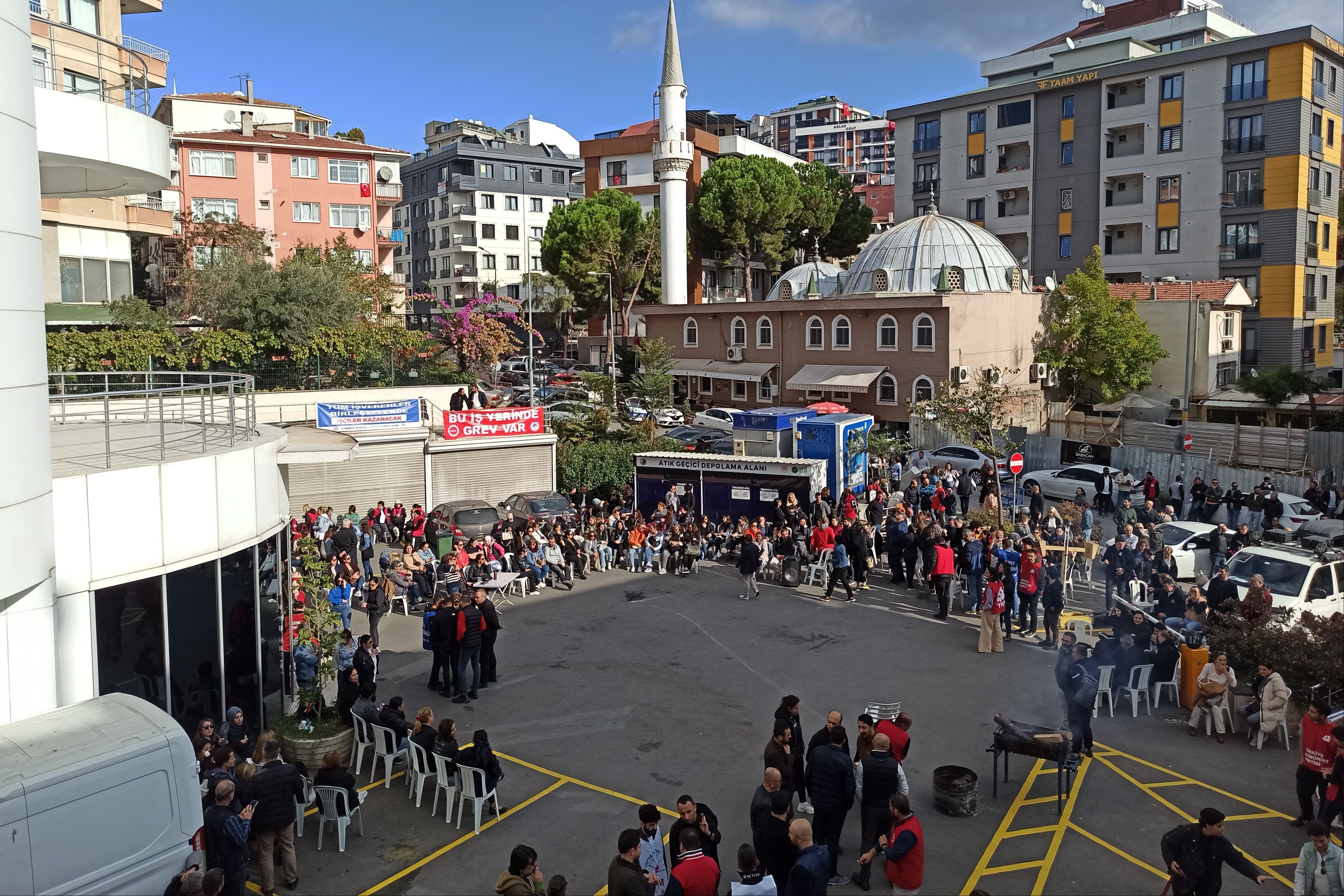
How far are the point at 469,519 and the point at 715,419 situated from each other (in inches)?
721

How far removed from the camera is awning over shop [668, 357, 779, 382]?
43.7 meters

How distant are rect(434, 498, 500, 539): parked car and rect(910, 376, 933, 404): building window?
778 inches

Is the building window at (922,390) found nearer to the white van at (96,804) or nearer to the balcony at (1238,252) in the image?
the balcony at (1238,252)

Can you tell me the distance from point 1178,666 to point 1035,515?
978cm

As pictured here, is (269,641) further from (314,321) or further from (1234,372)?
(1234,372)

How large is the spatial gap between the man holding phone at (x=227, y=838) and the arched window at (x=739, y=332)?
38454mm

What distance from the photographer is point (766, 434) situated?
24.6 metres

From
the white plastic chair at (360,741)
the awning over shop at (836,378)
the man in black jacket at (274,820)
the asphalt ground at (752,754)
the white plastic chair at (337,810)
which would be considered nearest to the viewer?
the man in black jacket at (274,820)

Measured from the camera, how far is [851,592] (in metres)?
18.2

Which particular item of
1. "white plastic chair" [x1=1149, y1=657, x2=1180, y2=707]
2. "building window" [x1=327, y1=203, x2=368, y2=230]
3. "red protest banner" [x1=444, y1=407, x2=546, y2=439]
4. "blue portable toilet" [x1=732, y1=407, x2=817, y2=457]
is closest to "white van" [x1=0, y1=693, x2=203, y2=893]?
"white plastic chair" [x1=1149, y1=657, x2=1180, y2=707]

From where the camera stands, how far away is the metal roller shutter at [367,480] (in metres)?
24.1

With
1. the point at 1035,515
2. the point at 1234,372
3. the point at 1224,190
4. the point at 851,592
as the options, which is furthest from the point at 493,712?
the point at 1224,190

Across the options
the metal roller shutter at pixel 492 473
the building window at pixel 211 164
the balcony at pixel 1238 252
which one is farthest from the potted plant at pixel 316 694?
the balcony at pixel 1238 252

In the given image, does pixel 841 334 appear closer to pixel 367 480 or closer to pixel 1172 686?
pixel 367 480
